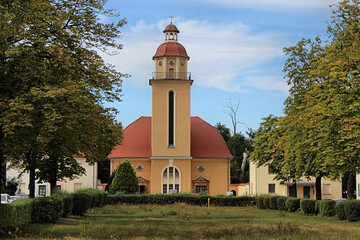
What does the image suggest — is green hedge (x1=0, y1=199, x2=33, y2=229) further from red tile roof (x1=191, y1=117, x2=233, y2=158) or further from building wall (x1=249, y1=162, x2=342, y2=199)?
red tile roof (x1=191, y1=117, x2=233, y2=158)

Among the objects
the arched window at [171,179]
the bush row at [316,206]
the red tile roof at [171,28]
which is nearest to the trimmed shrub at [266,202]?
the bush row at [316,206]

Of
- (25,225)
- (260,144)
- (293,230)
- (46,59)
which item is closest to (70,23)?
(46,59)

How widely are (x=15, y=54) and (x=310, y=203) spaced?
2422 centimetres

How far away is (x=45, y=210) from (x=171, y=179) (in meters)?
50.1

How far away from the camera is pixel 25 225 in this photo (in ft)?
71.1

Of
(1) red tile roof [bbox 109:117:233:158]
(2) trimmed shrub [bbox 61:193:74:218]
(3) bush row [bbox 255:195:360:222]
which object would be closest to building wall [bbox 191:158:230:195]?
(1) red tile roof [bbox 109:117:233:158]

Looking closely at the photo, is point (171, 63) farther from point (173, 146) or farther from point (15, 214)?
point (15, 214)

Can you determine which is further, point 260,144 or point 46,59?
point 260,144

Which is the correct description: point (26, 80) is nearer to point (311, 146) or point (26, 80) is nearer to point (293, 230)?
point (293, 230)

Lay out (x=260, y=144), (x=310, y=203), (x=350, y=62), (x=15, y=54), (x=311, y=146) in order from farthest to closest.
Result: 1. (x=260, y=144)
2. (x=310, y=203)
3. (x=311, y=146)
4. (x=350, y=62)
5. (x=15, y=54)

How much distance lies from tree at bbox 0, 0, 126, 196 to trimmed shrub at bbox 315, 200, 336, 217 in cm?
1678

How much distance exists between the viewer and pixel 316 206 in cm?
3588

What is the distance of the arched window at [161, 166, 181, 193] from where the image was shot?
73.2 m

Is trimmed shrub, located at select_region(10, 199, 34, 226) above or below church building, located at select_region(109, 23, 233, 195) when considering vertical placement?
below
